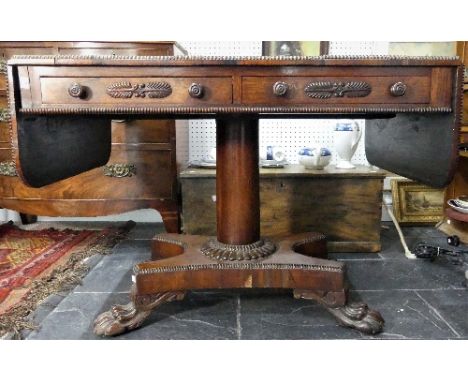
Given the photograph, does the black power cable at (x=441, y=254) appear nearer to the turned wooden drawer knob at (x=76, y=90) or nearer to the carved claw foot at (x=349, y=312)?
the carved claw foot at (x=349, y=312)

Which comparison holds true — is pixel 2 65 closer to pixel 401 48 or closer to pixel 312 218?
pixel 312 218

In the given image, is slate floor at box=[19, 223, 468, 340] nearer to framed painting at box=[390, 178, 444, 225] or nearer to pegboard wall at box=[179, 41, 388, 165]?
framed painting at box=[390, 178, 444, 225]

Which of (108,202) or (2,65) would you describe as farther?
(108,202)

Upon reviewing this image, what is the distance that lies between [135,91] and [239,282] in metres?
0.66

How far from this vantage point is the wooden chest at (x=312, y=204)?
1.92 m

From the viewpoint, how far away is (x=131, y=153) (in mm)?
1996

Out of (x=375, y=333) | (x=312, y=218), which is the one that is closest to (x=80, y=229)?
(x=312, y=218)

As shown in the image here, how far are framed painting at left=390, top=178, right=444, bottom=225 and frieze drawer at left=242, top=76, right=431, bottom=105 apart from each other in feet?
4.99

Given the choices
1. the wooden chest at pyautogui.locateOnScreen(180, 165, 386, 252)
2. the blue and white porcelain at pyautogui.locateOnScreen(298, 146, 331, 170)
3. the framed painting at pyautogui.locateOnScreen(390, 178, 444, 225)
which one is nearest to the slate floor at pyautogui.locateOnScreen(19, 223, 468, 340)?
the wooden chest at pyautogui.locateOnScreen(180, 165, 386, 252)

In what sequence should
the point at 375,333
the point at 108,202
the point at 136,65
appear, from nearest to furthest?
the point at 136,65 → the point at 375,333 → the point at 108,202

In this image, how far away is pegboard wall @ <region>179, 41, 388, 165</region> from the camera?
2.47 metres

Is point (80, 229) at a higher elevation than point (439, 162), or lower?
lower

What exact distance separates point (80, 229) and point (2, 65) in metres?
0.99

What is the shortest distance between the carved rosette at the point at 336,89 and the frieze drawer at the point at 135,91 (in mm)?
214
